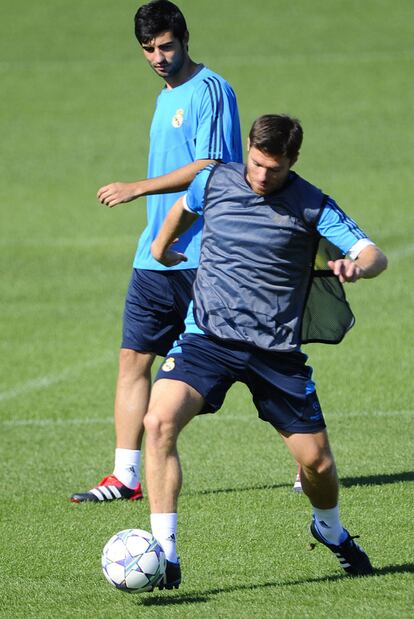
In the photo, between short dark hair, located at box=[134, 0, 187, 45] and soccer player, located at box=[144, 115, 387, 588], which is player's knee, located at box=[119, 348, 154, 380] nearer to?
short dark hair, located at box=[134, 0, 187, 45]

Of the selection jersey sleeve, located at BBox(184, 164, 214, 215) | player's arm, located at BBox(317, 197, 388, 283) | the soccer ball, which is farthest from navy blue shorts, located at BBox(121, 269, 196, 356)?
the soccer ball

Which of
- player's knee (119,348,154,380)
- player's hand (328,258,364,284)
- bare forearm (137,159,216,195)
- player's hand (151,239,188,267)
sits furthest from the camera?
player's knee (119,348,154,380)

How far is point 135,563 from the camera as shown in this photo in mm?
6207

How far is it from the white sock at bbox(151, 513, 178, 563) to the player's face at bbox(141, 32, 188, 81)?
3.06 metres

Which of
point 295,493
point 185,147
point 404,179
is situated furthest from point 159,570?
point 404,179

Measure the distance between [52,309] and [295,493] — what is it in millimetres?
8343

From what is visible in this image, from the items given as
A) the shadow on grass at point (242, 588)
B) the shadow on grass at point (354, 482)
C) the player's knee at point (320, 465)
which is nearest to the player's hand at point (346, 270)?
the player's knee at point (320, 465)

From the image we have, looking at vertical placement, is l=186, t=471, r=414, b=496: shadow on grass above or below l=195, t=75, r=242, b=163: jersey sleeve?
below

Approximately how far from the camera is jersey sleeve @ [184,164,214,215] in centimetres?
679

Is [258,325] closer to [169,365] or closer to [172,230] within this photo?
[169,365]

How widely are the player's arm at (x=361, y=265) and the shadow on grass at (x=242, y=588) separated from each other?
1527 mm

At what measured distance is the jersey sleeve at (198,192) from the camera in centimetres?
679

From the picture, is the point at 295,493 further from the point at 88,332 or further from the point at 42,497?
the point at 88,332

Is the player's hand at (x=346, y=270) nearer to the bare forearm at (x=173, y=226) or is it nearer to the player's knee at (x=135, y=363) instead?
the bare forearm at (x=173, y=226)
